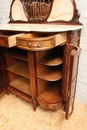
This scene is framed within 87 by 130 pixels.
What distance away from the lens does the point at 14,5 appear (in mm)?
1604

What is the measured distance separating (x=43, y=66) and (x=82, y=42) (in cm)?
51

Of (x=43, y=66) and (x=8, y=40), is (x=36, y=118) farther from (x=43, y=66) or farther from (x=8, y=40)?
(x=8, y=40)

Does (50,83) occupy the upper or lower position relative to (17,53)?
lower

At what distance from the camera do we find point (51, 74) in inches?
51.9

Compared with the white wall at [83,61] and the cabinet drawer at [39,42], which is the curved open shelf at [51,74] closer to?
the white wall at [83,61]

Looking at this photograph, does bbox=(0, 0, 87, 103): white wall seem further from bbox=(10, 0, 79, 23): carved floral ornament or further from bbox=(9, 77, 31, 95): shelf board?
bbox=(9, 77, 31, 95): shelf board

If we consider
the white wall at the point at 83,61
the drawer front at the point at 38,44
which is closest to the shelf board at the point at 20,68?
the drawer front at the point at 38,44

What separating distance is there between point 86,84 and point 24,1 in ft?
4.29

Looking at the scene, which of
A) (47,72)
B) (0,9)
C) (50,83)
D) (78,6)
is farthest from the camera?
(0,9)

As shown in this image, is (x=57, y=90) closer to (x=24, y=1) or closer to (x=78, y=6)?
(x=78, y=6)

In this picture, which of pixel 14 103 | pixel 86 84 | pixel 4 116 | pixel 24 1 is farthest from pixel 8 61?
pixel 86 84

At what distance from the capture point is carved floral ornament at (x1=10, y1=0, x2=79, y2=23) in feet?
4.01

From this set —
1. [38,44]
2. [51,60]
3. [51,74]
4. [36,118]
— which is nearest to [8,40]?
[38,44]

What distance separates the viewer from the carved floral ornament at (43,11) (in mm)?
1224
